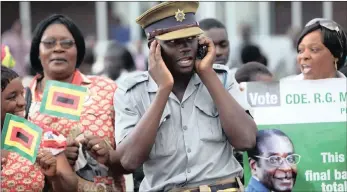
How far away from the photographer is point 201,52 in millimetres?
5633

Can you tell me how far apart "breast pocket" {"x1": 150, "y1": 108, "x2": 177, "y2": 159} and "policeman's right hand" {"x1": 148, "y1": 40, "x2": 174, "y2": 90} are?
18 cm

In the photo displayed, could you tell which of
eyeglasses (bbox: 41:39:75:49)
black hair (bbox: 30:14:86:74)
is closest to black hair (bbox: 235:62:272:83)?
black hair (bbox: 30:14:86:74)

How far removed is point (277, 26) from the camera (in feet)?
69.0

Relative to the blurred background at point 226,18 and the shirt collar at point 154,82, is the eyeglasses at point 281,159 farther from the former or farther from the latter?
the blurred background at point 226,18

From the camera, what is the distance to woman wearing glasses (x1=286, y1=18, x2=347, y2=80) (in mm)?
6629

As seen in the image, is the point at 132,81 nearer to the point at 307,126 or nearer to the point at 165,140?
the point at 165,140

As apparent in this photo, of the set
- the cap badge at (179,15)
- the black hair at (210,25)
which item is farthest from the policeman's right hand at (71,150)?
the black hair at (210,25)

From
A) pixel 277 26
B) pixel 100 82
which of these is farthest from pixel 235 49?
pixel 100 82

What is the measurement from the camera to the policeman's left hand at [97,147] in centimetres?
608

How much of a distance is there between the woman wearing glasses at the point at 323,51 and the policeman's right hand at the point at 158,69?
151 centimetres

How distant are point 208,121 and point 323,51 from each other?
1471 millimetres

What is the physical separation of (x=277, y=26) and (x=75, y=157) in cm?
1520

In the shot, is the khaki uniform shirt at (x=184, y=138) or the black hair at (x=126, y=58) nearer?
the khaki uniform shirt at (x=184, y=138)

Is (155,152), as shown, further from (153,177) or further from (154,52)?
(154,52)
